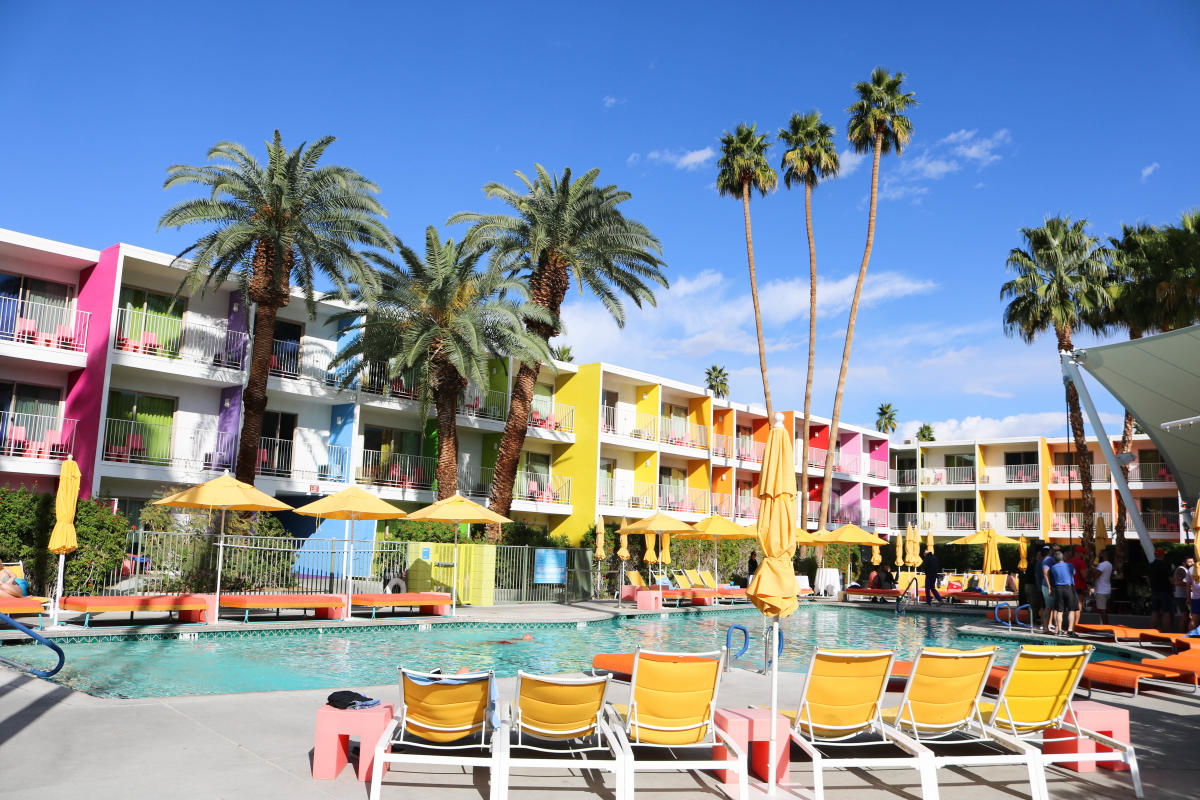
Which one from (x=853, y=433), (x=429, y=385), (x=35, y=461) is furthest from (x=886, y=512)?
(x=35, y=461)

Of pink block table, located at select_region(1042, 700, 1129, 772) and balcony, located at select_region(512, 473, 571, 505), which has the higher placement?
balcony, located at select_region(512, 473, 571, 505)

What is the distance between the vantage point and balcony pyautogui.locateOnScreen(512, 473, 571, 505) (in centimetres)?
3184

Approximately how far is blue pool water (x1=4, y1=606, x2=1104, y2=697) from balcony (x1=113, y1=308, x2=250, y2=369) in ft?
36.1

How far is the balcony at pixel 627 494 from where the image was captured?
34688 millimetres

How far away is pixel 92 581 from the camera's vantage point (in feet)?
58.6

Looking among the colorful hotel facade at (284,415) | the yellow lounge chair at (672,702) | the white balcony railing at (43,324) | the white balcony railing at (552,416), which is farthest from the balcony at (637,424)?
the yellow lounge chair at (672,702)

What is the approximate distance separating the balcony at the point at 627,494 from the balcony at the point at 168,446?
14.3m

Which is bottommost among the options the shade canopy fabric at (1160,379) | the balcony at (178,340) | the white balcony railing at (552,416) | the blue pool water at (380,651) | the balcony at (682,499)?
the blue pool water at (380,651)

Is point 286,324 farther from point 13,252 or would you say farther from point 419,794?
point 419,794

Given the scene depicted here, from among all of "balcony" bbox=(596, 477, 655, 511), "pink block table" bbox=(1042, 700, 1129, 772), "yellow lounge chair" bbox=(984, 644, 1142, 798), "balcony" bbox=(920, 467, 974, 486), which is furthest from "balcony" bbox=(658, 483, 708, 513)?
"yellow lounge chair" bbox=(984, 644, 1142, 798)

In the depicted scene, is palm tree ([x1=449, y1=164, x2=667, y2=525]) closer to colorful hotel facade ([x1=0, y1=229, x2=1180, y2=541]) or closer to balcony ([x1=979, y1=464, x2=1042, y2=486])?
colorful hotel facade ([x1=0, y1=229, x2=1180, y2=541])

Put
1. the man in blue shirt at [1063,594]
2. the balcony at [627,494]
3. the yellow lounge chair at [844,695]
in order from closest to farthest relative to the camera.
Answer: the yellow lounge chair at [844,695]
the man in blue shirt at [1063,594]
the balcony at [627,494]

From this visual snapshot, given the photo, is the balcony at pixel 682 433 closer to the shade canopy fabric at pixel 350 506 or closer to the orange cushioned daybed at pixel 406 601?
the orange cushioned daybed at pixel 406 601

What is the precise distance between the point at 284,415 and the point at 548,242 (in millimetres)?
9941
